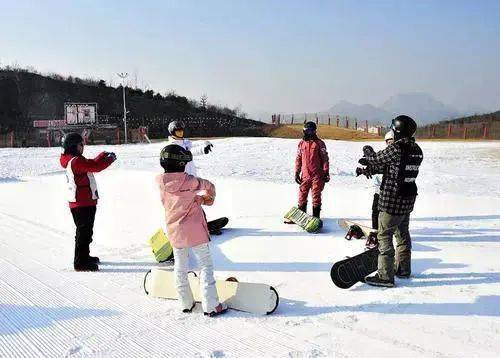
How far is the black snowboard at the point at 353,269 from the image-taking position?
5027mm

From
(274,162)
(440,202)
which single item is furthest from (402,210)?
(274,162)

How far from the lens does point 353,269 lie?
517cm

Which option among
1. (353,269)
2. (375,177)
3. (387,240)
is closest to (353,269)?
(353,269)

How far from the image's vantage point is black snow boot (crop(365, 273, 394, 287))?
16.5 feet

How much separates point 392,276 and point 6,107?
206ft

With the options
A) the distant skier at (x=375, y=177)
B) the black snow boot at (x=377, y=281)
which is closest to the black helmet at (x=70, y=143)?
the distant skier at (x=375, y=177)

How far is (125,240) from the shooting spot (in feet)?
24.8

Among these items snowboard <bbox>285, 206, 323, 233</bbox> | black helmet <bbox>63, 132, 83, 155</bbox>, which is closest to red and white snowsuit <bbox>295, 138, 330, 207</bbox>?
snowboard <bbox>285, 206, 323, 233</bbox>

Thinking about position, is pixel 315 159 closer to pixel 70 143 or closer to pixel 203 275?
pixel 70 143

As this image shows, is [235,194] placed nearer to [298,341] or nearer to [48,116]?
[298,341]

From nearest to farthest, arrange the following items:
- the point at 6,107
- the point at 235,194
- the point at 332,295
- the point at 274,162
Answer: the point at 332,295 → the point at 235,194 → the point at 274,162 → the point at 6,107

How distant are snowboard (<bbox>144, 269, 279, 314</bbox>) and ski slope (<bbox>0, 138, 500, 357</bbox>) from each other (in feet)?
0.32

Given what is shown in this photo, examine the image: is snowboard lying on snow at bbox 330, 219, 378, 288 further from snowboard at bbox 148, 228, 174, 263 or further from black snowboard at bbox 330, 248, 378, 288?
snowboard at bbox 148, 228, 174, 263

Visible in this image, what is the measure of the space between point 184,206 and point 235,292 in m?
0.99
